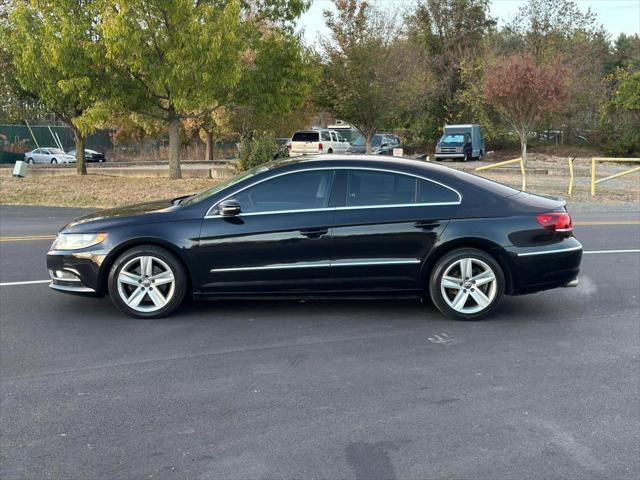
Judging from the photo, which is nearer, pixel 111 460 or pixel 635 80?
pixel 111 460

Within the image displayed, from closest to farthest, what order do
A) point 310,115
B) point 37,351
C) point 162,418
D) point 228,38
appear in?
1. point 162,418
2. point 37,351
3. point 228,38
4. point 310,115

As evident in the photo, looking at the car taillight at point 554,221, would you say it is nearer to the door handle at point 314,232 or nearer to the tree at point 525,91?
the door handle at point 314,232

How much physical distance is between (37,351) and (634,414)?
4.43 meters

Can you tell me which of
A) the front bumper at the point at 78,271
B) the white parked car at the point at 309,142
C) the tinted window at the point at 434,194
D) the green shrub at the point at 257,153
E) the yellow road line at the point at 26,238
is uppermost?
the white parked car at the point at 309,142

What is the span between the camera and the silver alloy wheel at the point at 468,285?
6.55m

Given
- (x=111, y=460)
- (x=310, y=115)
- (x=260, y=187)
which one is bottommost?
(x=111, y=460)

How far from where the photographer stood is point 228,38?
Result: 1859cm

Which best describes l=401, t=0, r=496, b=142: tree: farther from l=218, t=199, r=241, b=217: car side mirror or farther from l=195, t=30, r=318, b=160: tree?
l=218, t=199, r=241, b=217: car side mirror

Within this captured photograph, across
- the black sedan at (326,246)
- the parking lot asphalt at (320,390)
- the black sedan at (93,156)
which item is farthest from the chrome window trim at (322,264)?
the black sedan at (93,156)

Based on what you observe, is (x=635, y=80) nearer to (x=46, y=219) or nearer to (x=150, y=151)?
→ (x=150, y=151)

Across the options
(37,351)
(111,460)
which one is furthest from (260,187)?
(111,460)

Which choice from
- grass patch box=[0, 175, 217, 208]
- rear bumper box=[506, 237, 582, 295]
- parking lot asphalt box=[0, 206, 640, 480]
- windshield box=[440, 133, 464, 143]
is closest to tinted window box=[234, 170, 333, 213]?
parking lot asphalt box=[0, 206, 640, 480]

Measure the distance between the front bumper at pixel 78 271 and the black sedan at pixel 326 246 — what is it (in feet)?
0.03

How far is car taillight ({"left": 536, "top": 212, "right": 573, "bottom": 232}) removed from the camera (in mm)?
6645
